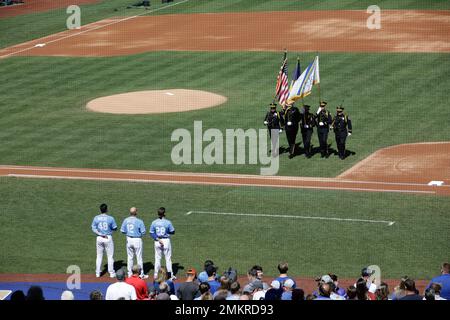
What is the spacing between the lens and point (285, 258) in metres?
A: 22.0

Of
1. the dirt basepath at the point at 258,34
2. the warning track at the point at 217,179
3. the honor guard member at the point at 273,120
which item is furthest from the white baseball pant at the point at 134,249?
the dirt basepath at the point at 258,34

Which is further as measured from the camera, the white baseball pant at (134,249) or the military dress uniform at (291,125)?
the military dress uniform at (291,125)

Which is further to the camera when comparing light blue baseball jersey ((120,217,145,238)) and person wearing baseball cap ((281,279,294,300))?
light blue baseball jersey ((120,217,145,238))

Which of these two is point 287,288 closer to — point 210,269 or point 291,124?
point 210,269

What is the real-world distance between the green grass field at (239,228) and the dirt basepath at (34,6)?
34.6 m

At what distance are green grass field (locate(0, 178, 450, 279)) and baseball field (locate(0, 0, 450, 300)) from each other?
65 millimetres

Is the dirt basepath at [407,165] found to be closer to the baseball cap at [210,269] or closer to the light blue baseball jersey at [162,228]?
the light blue baseball jersey at [162,228]

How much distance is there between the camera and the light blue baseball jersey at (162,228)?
68.2 ft

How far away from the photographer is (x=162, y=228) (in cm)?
2081

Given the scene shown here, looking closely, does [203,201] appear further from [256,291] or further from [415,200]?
[256,291]

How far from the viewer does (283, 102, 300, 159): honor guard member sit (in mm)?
31094

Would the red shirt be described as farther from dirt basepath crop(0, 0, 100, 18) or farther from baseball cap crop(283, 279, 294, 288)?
dirt basepath crop(0, 0, 100, 18)

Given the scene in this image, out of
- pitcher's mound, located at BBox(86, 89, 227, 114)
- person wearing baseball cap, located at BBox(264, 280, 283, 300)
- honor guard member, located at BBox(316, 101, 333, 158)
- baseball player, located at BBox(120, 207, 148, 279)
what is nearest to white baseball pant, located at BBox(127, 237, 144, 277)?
baseball player, located at BBox(120, 207, 148, 279)

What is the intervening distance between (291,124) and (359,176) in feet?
10.9
